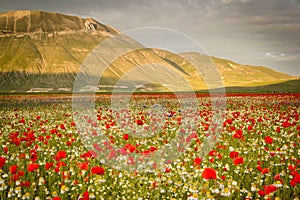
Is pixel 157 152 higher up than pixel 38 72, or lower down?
lower down

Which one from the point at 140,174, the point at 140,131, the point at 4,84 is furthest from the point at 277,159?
the point at 4,84

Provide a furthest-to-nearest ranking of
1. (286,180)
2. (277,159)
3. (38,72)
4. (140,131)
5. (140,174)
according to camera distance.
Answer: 1. (38,72)
2. (140,131)
3. (277,159)
4. (140,174)
5. (286,180)

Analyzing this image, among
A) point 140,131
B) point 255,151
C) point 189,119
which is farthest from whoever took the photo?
point 189,119

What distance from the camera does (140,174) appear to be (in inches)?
Answer: 251

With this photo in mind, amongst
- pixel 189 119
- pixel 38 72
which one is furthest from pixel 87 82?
pixel 189 119

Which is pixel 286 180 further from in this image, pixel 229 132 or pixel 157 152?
pixel 229 132

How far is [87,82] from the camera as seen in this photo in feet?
637

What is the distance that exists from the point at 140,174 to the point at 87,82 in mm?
193234

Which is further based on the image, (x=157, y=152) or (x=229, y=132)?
(x=229, y=132)

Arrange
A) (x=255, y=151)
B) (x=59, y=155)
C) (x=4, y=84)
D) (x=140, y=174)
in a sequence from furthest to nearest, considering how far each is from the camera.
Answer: (x=4, y=84) → (x=255, y=151) → (x=140, y=174) → (x=59, y=155)

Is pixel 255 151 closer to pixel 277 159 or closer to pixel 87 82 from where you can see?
pixel 277 159

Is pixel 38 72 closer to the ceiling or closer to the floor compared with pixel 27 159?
closer to the ceiling

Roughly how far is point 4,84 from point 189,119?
571ft

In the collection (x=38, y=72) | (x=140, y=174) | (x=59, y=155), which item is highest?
(x=38, y=72)
